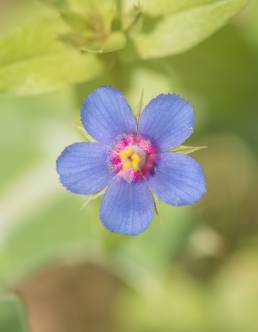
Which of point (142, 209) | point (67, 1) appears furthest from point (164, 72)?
point (142, 209)

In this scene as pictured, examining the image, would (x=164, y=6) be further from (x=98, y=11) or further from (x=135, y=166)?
(x=135, y=166)

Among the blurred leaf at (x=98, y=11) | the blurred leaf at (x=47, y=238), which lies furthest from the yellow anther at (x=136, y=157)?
the blurred leaf at (x=47, y=238)

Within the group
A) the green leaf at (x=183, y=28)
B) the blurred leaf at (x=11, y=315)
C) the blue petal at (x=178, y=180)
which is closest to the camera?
the blue petal at (x=178, y=180)

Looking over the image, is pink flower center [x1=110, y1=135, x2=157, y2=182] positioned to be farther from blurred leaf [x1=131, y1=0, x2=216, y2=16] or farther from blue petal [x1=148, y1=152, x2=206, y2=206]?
blurred leaf [x1=131, y1=0, x2=216, y2=16]

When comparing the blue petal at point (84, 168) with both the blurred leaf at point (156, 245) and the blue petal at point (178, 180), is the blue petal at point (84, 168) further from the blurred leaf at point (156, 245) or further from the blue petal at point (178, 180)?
the blurred leaf at point (156, 245)

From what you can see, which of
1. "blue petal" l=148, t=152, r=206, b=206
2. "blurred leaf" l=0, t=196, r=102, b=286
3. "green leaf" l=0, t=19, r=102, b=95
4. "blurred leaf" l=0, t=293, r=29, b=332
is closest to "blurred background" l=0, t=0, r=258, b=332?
"blurred leaf" l=0, t=196, r=102, b=286

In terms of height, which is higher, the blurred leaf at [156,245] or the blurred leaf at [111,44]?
the blurred leaf at [111,44]
